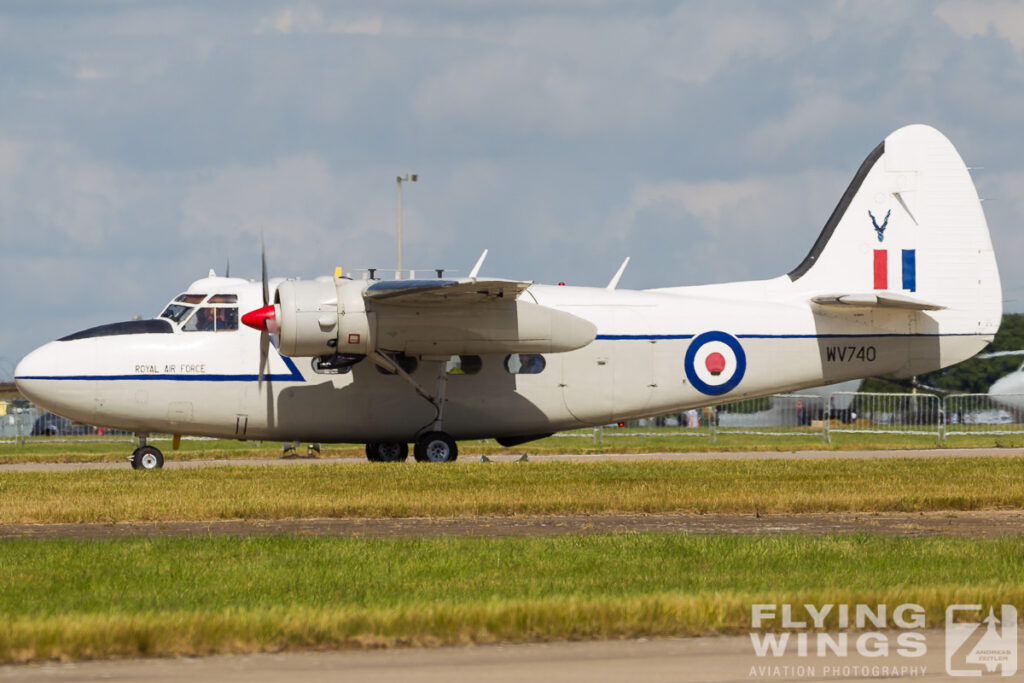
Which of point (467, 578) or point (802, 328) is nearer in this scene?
point (467, 578)

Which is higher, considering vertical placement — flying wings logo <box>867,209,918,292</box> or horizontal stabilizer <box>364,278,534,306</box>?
flying wings logo <box>867,209,918,292</box>

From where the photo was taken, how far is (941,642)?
8266 mm

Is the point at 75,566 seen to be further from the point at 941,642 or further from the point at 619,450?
the point at 619,450

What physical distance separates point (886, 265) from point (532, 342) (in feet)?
29.7

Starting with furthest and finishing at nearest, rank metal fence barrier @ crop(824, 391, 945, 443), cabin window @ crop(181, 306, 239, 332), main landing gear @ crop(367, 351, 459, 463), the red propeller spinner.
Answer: metal fence barrier @ crop(824, 391, 945, 443)
main landing gear @ crop(367, 351, 459, 463)
cabin window @ crop(181, 306, 239, 332)
the red propeller spinner

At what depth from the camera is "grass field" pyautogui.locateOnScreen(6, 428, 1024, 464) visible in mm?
35031

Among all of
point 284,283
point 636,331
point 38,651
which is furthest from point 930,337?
point 38,651

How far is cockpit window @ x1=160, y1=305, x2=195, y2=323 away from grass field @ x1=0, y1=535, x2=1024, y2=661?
40.2 feet

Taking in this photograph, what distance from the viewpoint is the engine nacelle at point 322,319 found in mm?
24016

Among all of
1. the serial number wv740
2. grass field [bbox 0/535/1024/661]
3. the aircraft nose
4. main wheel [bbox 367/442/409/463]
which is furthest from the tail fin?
the aircraft nose

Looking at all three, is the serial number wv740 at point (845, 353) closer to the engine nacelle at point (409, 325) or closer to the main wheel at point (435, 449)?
the engine nacelle at point (409, 325)

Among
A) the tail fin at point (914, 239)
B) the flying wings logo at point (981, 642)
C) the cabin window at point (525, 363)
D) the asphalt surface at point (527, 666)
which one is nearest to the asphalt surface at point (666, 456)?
the cabin window at point (525, 363)

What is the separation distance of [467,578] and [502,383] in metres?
15.9

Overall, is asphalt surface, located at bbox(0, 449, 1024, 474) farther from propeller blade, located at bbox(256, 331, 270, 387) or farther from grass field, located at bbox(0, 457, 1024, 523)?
grass field, located at bbox(0, 457, 1024, 523)
